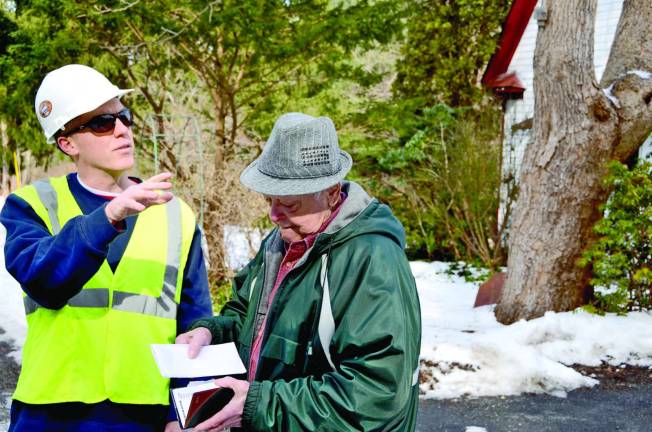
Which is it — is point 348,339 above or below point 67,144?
below

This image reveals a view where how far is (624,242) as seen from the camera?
7.45 meters

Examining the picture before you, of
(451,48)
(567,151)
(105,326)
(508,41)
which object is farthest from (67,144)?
(508,41)

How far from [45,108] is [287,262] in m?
1.11

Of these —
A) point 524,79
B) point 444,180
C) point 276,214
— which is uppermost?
point 524,79

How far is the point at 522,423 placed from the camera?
17.0ft

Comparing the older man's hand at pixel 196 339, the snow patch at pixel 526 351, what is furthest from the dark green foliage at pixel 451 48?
the older man's hand at pixel 196 339

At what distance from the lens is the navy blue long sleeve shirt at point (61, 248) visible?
2.13 m

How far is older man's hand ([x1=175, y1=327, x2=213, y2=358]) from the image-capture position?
218 centimetres

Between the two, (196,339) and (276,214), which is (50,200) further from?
(276,214)

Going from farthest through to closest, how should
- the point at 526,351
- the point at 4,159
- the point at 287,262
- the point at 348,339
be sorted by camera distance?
1. the point at 4,159
2. the point at 526,351
3. the point at 287,262
4. the point at 348,339

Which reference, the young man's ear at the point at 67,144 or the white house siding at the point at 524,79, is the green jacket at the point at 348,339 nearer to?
the young man's ear at the point at 67,144

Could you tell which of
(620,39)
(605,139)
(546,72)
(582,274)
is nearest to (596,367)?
(582,274)

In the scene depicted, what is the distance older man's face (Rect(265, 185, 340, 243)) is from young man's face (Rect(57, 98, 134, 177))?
773mm

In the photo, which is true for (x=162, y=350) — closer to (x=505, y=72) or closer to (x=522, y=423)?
(x=522, y=423)
